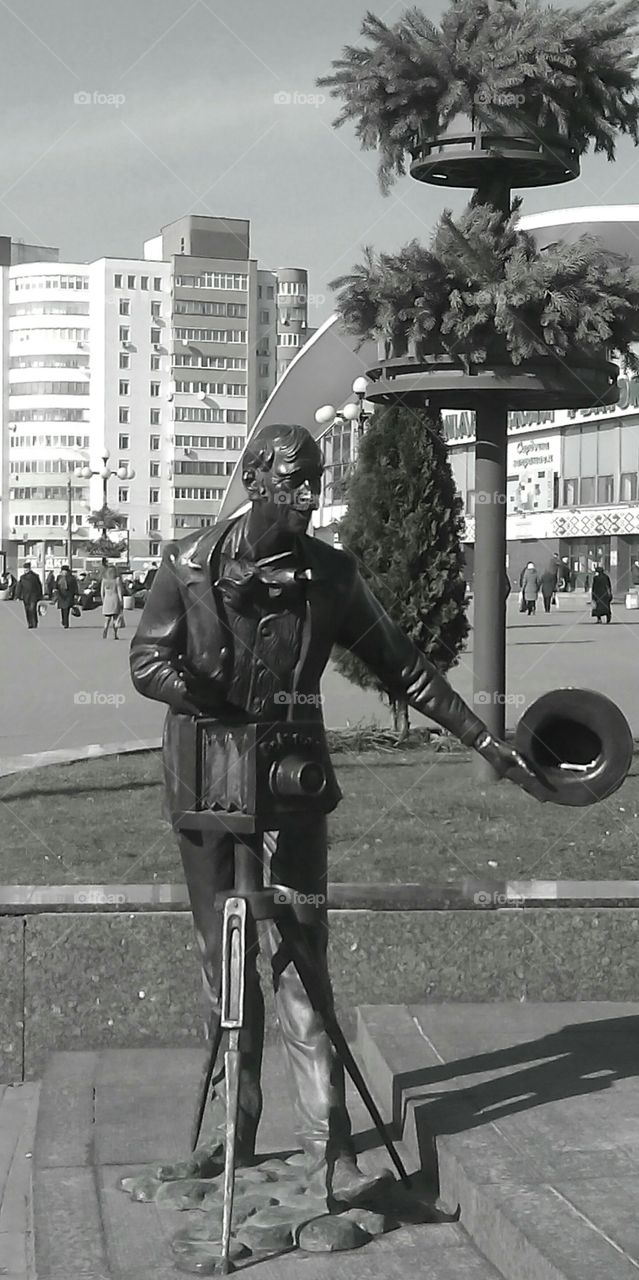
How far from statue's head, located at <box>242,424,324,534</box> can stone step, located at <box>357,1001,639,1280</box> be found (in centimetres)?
178

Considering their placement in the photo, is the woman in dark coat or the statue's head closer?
the statue's head

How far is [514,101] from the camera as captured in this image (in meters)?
10.3

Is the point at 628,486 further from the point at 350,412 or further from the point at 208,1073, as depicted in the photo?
the point at 208,1073

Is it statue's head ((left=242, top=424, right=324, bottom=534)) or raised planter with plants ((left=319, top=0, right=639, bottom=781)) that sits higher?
raised planter with plants ((left=319, top=0, right=639, bottom=781))

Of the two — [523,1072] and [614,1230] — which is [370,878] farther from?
[614,1230]

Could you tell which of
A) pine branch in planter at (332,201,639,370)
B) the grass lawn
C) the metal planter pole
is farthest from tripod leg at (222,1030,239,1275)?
the metal planter pole

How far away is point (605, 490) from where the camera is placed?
6981 cm

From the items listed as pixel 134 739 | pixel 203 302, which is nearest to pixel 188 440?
pixel 203 302

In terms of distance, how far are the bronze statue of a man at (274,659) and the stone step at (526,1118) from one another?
1.30 feet

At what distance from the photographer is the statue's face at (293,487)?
4.18 meters

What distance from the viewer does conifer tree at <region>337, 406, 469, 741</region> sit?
508 inches

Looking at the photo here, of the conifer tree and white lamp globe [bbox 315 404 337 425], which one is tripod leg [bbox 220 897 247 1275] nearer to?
the conifer tree

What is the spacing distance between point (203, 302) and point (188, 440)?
40.7ft

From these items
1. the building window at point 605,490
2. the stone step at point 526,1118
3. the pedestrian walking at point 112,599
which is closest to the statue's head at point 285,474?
the stone step at point 526,1118
